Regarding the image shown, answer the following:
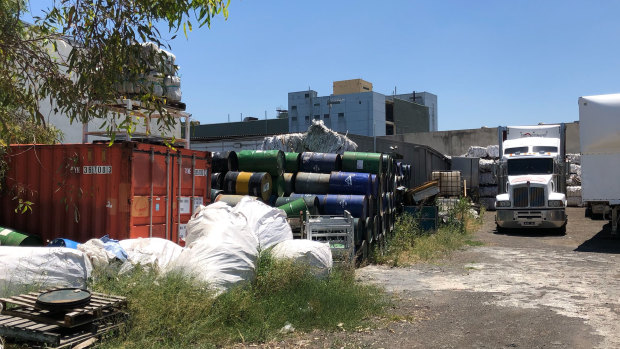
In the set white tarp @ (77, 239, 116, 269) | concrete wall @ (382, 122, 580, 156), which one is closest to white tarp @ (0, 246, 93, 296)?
white tarp @ (77, 239, 116, 269)

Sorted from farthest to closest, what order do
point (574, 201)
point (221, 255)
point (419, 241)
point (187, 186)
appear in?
point (574, 201) → point (419, 241) → point (187, 186) → point (221, 255)

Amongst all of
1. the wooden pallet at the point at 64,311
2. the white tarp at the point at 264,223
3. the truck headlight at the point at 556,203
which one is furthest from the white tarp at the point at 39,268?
the truck headlight at the point at 556,203

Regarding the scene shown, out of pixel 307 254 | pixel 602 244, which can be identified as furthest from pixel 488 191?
pixel 307 254

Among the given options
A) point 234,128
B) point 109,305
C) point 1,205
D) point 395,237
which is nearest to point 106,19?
point 109,305

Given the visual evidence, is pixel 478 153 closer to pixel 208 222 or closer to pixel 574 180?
pixel 574 180

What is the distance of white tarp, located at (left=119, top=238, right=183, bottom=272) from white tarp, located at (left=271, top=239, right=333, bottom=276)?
4.71 ft

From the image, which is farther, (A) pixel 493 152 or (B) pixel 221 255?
(A) pixel 493 152

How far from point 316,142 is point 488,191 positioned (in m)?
15.1

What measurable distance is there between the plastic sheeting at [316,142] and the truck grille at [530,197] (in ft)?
19.2

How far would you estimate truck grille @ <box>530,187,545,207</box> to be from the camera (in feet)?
58.0

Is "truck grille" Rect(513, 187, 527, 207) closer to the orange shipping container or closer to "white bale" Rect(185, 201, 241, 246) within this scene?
the orange shipping container

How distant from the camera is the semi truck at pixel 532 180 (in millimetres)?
17594

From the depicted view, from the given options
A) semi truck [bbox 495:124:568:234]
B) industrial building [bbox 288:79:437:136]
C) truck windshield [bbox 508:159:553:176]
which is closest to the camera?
semi truck [bbox 495:124:568:234]

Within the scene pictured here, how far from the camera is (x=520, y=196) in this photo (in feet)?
58.9
